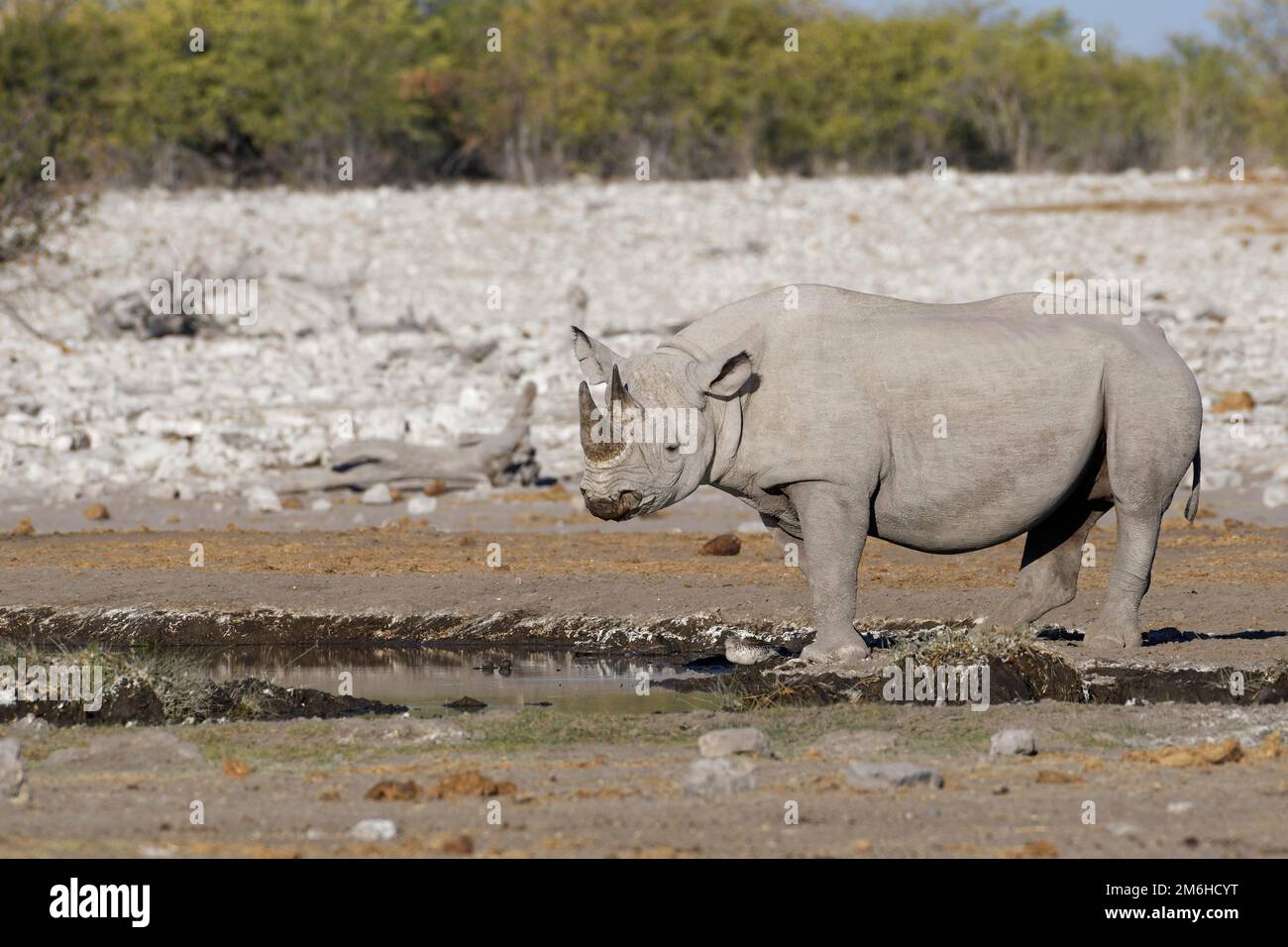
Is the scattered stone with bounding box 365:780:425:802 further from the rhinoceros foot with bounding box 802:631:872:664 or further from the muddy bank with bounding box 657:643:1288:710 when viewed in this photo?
the rhinoceros foot with bounding box 802:631:872:664

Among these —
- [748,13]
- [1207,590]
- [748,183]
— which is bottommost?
[1207,590]

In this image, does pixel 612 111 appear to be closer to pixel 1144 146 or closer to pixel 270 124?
pixel 270 124

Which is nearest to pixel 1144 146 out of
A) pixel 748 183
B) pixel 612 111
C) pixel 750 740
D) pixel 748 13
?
pixel 748 13

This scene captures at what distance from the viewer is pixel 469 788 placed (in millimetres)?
7281

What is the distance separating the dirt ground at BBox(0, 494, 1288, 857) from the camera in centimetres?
656

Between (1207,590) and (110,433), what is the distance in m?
12.0

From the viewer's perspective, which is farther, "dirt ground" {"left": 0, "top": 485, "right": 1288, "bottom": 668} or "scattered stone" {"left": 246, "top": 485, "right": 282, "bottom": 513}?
"scattered stone" {"left": 246, "top": 485, "right": 282, "bottom": 513}

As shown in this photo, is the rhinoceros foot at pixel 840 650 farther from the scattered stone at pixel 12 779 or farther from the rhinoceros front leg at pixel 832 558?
the scattered stone at pixel 12 779

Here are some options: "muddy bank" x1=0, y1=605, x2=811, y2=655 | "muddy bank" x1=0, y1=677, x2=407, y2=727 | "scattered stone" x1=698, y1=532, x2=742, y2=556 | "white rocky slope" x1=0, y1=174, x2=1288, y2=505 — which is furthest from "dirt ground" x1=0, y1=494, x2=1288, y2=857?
"white rocky slope" x1=0, y1=174, x2=1288, y2=505

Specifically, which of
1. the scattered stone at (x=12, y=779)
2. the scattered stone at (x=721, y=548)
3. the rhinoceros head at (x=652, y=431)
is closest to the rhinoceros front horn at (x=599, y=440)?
the rhinoceros head at (x=652, y=431)

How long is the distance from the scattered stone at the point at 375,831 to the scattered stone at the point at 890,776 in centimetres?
168

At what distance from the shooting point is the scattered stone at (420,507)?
60.3 feet

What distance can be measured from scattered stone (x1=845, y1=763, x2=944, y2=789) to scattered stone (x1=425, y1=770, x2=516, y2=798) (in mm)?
1192

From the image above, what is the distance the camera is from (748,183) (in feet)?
140
